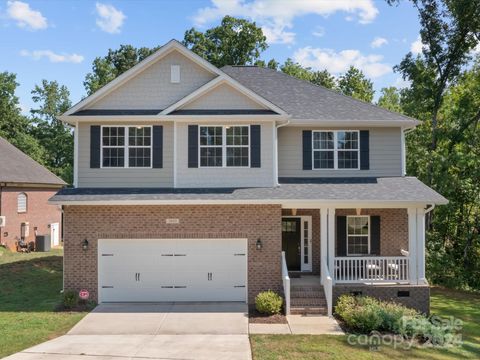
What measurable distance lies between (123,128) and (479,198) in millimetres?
17610

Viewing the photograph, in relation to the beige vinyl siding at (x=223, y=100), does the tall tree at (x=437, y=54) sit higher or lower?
higher

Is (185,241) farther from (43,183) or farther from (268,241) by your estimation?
(43,183)

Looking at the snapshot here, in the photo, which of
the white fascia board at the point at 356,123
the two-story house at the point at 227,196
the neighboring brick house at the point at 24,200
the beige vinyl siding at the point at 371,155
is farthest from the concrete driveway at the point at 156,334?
the neighboring brick house at the point at 24,200

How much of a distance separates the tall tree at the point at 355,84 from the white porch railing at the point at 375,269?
21715 mm

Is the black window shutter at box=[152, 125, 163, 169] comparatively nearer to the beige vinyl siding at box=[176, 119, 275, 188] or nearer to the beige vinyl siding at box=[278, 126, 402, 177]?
the beige vinyl siding at box=[176, 119, 275, 188]

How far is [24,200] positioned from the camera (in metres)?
28.0

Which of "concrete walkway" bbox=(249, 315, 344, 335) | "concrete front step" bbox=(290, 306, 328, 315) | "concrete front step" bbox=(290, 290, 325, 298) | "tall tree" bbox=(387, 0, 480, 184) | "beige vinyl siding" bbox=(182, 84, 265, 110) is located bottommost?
"concrete walkway" bbox=(249, 315, 344, 335)

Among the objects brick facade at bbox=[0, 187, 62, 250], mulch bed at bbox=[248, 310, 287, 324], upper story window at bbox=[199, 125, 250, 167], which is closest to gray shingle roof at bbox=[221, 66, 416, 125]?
upper story window at bbox=[199, 125, 250, 167]

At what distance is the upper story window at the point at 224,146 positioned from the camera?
14.8 m

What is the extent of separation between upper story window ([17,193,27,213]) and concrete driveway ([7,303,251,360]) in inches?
668

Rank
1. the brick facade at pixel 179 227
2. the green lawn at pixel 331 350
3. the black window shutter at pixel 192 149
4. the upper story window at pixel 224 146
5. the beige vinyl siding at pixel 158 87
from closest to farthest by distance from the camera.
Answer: the green lawn at pixel 331 350 < the brick facade at pixel 179 227 < the black window shutter at pixel 192 149 < the upper story window at pixel 224 146 < the beige vinyl siding at pixel 158 87

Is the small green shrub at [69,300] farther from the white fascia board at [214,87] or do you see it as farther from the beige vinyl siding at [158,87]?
the white fascia board at [214,87]

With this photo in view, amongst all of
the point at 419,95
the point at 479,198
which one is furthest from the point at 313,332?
the point at 419,95

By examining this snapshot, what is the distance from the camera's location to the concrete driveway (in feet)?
31.5
